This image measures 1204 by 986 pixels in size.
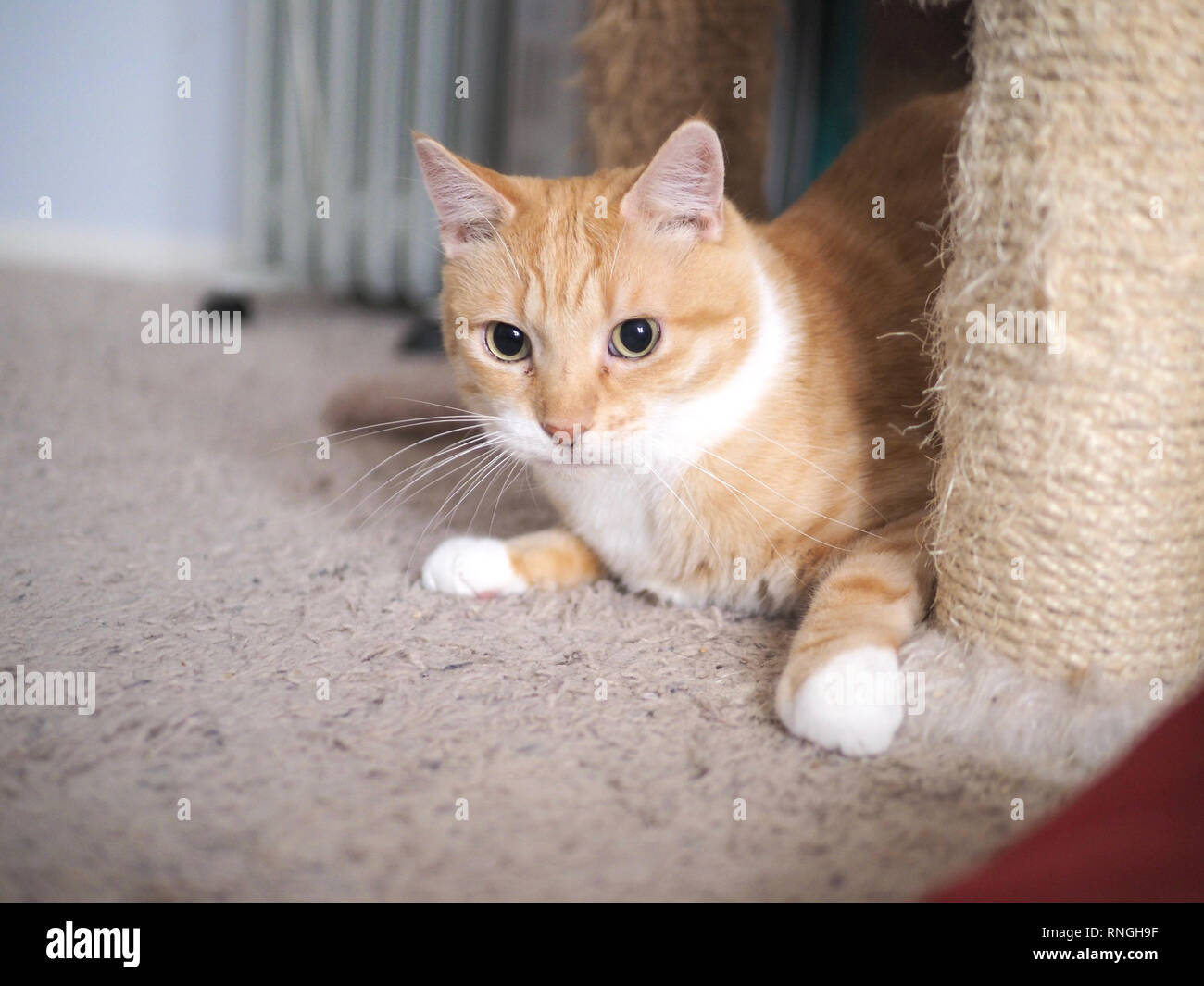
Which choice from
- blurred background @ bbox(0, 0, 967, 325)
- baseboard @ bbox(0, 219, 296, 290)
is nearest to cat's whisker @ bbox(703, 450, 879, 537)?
blurred background @ bbox(0, 0, 967, 325)

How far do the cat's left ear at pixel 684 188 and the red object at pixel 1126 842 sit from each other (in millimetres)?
767

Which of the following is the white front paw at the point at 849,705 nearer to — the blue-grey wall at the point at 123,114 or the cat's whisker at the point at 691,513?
the cat's whisker at the point at 691,513

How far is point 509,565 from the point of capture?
4.60 feet

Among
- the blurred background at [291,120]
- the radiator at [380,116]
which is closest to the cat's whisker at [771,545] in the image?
the blurred background at [291,120]

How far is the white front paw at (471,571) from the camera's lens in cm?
138

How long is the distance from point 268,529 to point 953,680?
109 cm

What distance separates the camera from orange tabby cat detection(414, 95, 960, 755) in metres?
1.20

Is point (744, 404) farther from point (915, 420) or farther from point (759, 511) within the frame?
point (915, 420)

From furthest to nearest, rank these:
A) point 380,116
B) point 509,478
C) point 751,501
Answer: point 380,116 → point 509,478 → point 751,501

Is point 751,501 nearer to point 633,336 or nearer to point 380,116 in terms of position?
point 633,336

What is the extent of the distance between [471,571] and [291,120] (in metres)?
2.47

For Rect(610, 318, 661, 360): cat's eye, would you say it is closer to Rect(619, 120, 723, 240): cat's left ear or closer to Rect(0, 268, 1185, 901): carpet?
Rect(619, 120, 723, 240): cat's left ear

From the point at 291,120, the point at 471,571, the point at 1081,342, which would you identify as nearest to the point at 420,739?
the point at 471,571

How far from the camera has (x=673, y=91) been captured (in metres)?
1.95
